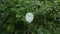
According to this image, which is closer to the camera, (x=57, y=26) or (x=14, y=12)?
→ (x=14, y=12)

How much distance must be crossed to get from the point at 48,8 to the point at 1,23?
814 mm

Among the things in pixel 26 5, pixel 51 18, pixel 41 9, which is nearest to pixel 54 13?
pixel 51 18

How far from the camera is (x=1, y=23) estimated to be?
3.23 metres

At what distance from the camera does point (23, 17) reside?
9.77ft

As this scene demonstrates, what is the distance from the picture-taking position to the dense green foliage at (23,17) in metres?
3.05

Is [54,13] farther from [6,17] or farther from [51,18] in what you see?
[6,17]

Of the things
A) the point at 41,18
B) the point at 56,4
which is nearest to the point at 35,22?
the point at 41,18

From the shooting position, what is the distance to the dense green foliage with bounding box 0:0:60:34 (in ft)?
10.0

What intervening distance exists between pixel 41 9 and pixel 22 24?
391 millimetres

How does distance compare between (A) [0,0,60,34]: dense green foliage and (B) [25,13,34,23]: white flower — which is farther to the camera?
(A) [0,0,60,34]: dense green foliage

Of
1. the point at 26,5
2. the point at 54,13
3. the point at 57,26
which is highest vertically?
the point at 26,5

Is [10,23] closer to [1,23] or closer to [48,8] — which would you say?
[1,23]

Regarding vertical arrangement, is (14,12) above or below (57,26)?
above

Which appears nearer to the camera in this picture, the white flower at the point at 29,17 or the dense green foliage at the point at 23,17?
the white flower at the point at 29,17
